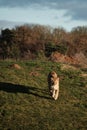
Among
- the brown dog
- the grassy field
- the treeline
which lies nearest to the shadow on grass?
the grassy field

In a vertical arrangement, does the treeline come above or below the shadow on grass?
above

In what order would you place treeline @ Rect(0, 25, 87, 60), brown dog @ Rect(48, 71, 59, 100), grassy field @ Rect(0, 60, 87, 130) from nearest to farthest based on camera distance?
grassy field @ Rect(0, 60, 87, 130) < brown dog @ Rect(48, 71, 59, 100) < treeline @ Rect(0, 25, 87, 60)

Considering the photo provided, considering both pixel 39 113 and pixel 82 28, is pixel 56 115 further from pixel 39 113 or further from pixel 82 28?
pixel 82 28

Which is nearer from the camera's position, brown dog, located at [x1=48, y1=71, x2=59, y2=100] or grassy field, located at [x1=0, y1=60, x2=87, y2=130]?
grassy field, located at [x1=0, y1=60, x2=87, y2=130]

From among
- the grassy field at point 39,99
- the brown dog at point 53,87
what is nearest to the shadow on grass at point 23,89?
the grassy field at point 39,99

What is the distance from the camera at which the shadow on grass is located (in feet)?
90.3

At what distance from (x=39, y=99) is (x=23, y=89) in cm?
209

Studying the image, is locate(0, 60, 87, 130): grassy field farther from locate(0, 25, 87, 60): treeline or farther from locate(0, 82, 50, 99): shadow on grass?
locate(0, 25, 87, 60): treeline

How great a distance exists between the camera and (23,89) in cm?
2812

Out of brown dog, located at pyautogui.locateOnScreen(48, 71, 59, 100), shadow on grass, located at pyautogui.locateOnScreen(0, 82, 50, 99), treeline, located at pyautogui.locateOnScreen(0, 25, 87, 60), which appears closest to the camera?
brown dog, located at pyautogui.locateOnScreen(48, 71, 59, 100)

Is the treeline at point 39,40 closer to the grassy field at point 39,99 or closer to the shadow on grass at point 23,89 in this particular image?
the grassy field at point 39,99

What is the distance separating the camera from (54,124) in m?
22.6

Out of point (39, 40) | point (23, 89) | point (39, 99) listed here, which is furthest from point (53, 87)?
point (39, 40)

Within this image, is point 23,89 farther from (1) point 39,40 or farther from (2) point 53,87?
(1) point 39,40
